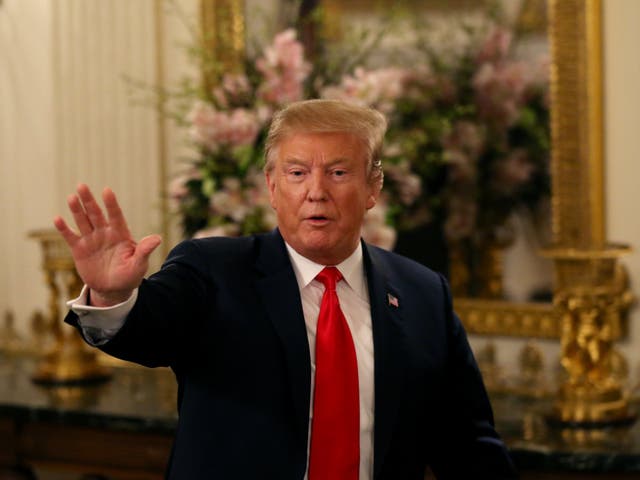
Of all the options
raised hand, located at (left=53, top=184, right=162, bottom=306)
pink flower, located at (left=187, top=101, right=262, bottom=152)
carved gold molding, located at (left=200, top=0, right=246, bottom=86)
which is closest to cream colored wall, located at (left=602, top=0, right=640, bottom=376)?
pink flower, located at (left=187, top=101, right=262, bottom=152)

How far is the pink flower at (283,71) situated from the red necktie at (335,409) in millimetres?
1385

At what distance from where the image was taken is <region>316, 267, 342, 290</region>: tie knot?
6.97 feet

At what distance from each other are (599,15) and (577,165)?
1.41 ft

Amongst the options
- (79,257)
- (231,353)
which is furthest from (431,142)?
(79,257)

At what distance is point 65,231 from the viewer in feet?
5.70

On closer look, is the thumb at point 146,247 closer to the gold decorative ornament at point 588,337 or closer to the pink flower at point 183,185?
the gold decorative ornament at point 588,337

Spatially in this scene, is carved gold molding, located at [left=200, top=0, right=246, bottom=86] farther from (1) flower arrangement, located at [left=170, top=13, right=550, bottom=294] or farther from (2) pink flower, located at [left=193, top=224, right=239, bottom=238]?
(2) pink flower, located at [left=193, top=224, right=239, bottom=238]

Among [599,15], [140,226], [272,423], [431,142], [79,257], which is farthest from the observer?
[140,226]

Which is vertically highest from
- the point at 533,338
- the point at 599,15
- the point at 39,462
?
the point at 599,15

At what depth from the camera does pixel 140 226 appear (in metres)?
4.13

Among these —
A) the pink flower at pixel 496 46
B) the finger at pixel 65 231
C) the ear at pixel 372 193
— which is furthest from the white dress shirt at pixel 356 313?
the pink flower at pixel 496 46

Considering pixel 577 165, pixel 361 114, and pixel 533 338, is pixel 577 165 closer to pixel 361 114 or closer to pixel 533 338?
pixel 533 338

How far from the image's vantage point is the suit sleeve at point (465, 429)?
86.7 inches

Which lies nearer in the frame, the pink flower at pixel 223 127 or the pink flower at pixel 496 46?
the pink flower at pixel 223 127
